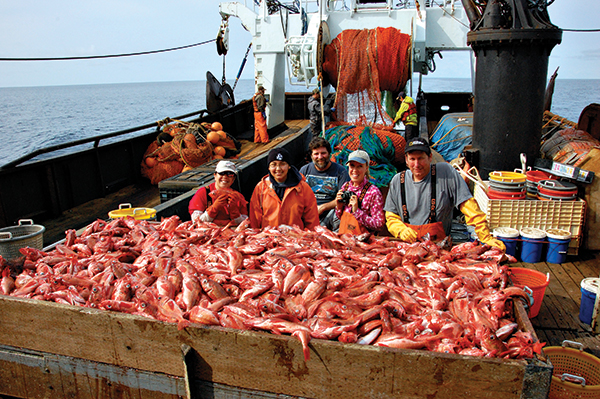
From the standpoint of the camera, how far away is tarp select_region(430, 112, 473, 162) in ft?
32.7

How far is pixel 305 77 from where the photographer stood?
39.4 feet

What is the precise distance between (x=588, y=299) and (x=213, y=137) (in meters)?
9.48

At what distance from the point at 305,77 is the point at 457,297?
32.2ft

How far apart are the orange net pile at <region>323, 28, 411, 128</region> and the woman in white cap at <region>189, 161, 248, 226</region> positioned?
666cm

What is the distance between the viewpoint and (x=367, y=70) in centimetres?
1080

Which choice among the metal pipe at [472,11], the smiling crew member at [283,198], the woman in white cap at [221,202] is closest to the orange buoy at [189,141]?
the woman in white cap at [221,202]

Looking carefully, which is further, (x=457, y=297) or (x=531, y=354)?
(x=457, y=297)

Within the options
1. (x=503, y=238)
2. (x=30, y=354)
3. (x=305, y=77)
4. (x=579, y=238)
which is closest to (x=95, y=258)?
(x=30, y=354)

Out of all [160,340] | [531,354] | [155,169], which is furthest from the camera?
[155,169]

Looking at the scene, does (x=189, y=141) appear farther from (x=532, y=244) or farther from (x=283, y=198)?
(x=532, y=244)

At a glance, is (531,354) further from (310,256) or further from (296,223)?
(296,223)

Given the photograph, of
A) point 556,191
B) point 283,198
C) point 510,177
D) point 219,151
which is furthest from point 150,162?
point 556,191

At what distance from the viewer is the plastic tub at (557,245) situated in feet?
19.4

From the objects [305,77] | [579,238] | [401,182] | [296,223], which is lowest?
[579,238]
